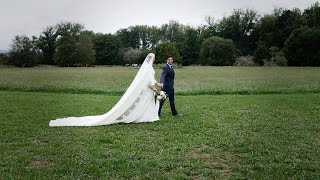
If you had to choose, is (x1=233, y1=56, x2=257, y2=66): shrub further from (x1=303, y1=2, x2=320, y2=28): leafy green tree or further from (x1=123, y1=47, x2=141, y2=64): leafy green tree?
(x1=123, y1=47, x2=141, y2=64): leafy green tree

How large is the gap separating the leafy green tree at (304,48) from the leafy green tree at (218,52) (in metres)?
23.1

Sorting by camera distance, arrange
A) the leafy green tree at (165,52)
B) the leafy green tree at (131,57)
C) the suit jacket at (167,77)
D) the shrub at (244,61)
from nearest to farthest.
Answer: the suit jacket at (167,77)
the leafy green tree at (165,52)
the shrub at (244,61)
the leafy green tree at (131,57)

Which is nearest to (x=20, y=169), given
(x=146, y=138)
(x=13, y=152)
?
(x=13, y=152)

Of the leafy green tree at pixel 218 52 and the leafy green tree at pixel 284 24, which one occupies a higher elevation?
the leafy green tree at pixel 284 24

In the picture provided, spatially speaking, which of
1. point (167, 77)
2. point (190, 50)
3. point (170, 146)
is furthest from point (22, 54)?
point (170, 146)

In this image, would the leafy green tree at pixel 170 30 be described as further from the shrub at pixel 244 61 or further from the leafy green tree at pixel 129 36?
the shrub at pixel 244 61

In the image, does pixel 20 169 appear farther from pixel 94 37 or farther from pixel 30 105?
pixel 94 37

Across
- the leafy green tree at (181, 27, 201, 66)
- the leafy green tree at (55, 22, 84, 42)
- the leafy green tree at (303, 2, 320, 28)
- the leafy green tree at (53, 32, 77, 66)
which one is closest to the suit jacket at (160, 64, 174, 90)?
the leafy green tree at (303, 2, 320, 28)

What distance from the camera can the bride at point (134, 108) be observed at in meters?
15.4

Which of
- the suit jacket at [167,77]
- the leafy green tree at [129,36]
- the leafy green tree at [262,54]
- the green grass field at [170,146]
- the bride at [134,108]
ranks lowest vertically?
the green grass field at [170,146]

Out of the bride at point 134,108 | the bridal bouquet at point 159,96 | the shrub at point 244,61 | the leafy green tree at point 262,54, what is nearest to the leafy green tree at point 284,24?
the leafy green tree at point 262,54

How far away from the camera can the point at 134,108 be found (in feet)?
52.4

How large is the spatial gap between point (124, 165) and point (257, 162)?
3520mm

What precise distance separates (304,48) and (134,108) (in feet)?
290
